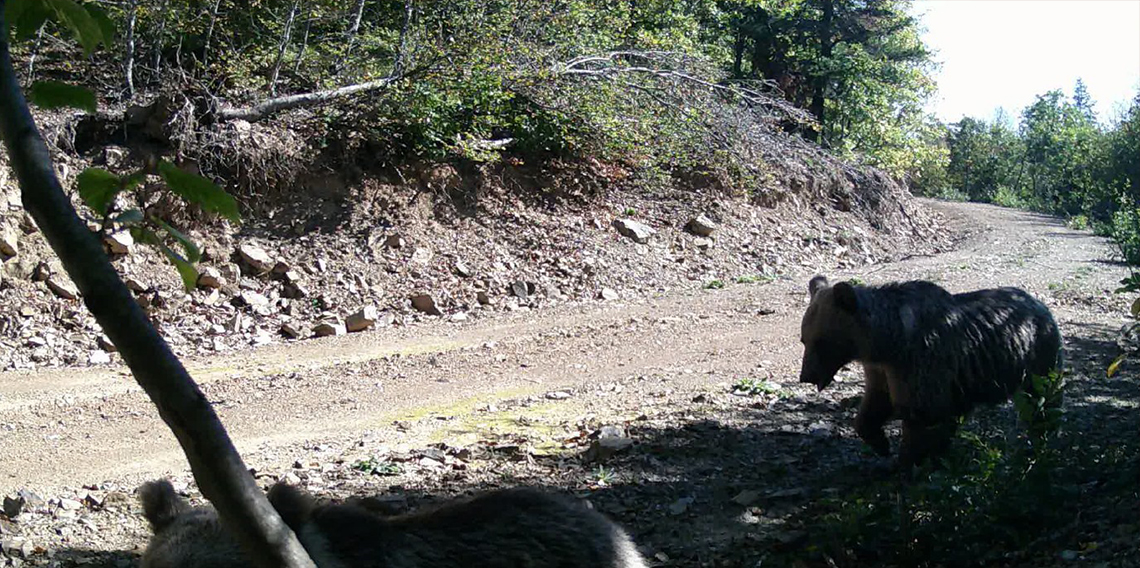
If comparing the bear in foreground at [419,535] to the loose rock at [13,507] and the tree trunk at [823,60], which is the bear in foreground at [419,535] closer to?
the loose rock at [13,507]

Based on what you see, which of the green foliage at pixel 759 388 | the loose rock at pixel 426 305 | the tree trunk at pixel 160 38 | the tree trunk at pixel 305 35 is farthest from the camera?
the tree trunk at pixel 305 35

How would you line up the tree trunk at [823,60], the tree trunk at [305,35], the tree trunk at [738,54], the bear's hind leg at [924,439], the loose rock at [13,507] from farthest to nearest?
the tree trunk at [823,60], the tree trunk at [738,54], the tree trunk at [305,35], the bear's hind leg at [924,439], the loose rock at [13,507]

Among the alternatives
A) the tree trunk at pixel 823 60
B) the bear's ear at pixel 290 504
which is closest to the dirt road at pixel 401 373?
the bear's ear at pixel 290 504

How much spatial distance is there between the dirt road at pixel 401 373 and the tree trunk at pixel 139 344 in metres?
5.37

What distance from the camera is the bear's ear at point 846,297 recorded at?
654cm

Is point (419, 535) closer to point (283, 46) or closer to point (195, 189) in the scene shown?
point (195, 189)

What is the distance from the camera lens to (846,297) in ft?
21.5

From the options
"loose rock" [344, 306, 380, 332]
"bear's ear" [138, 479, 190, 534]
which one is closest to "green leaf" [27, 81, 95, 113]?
"bear's ear" [138, 479, 190, 534]

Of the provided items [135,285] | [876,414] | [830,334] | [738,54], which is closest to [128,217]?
[830,334]

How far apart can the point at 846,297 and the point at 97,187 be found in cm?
555

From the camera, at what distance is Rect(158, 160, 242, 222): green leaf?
1.61m

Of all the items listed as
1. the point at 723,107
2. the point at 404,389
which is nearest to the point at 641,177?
the point at 723,107

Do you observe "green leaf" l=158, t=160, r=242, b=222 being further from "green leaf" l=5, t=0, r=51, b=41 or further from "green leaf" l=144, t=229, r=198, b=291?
"green leaf" l=5, t=0, r=51, b=41

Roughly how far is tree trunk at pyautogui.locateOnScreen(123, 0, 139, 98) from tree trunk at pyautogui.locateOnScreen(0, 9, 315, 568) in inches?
486
